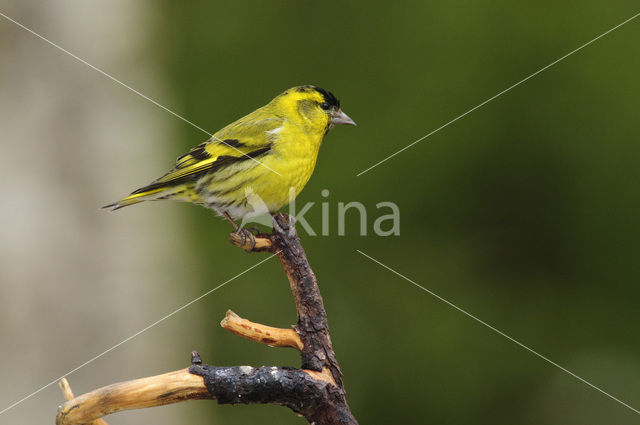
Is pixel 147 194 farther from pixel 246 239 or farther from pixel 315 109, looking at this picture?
pixel 315 109

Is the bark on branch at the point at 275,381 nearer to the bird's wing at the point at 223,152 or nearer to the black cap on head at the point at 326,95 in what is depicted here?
the bird's wing at the point at 223,152

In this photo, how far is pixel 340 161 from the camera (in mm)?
4609

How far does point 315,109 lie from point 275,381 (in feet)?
5.19

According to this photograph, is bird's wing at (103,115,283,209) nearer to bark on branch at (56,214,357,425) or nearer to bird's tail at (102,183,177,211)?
bird's tail at (102,183,177,211)

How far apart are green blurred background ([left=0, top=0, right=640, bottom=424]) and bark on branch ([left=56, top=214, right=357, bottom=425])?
6.66 feet

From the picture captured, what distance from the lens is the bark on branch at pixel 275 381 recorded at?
84.7 inches

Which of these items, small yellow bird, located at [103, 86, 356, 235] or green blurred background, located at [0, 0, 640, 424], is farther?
green blurred background, located at [0, 0, 640, 424]

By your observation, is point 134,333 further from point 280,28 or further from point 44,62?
point 280,28

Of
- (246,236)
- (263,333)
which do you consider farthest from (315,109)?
(263,333)

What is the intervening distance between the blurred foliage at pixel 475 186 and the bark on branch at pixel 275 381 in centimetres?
206

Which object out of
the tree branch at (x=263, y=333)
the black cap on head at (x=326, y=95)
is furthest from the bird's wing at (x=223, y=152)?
the tree branch at (x=263, y=333)

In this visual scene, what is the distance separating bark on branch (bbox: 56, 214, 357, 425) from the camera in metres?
2.15

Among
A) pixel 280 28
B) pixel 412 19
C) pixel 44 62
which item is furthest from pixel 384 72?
pixel 44 62

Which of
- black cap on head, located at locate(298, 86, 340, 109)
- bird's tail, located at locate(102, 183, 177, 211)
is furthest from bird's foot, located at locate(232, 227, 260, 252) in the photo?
black cap on head, located at locate(298, 86, 340, 109)
